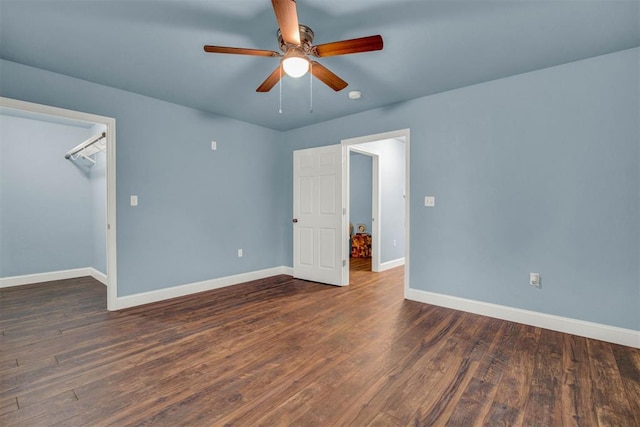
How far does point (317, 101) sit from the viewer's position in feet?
12.4

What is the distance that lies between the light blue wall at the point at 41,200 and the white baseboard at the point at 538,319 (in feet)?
18.1

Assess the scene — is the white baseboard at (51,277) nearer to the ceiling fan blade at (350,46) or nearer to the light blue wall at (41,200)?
the light blue wall at (41,200)

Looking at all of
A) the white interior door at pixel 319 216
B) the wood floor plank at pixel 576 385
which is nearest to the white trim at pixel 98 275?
the white interior door at pixel 319 216

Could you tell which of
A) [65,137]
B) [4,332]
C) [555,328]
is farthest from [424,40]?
[65,137]

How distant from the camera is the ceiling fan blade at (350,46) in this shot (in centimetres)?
192

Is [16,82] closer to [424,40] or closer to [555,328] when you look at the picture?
[424,40]

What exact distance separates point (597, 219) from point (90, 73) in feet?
16.4

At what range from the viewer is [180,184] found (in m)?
4.00

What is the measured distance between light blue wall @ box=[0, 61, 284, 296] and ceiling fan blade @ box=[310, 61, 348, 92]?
2.36 meters

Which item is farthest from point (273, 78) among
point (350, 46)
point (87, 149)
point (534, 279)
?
point (87, 149)

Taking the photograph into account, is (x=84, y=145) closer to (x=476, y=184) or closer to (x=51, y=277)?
(x=51, y=277)

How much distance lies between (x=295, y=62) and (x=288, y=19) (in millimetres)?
334

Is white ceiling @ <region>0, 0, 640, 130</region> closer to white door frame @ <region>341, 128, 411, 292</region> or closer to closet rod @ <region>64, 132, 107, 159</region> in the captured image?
white door frame @ <region>341, 128, 411, 292</region>

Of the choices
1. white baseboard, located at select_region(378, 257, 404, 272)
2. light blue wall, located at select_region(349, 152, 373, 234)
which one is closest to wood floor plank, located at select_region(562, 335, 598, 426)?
white baseboard, located at select_region(378, 257, 404, 272)
